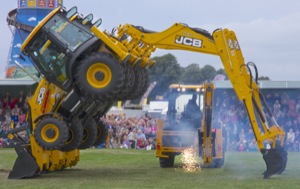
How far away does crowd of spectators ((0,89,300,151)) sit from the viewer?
107 feet

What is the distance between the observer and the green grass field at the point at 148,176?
16516mm

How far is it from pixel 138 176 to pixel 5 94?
20.2m

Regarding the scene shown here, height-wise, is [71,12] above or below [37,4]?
below

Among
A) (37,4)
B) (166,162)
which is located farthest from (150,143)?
(37,4)

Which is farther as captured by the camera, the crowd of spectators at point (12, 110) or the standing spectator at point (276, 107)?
the crowd of spectators at point (12, 110)

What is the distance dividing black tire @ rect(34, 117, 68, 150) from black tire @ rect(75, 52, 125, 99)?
115 cm

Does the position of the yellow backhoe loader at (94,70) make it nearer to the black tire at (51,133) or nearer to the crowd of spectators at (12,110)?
the black tire at (51,133)

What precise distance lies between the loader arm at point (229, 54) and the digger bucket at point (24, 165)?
370 centimetres

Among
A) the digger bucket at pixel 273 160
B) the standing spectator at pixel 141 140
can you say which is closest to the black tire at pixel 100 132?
the digger bucket at pixel 273 160

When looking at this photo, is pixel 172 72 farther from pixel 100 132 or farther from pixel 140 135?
pixel 100 132

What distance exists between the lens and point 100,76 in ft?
59.0

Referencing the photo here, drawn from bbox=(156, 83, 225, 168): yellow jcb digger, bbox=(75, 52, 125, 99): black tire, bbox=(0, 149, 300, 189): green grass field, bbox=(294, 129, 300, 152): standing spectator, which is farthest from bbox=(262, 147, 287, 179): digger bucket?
bbox=(294, 129, 300, 152): standing spectator

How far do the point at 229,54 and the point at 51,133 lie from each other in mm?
4820

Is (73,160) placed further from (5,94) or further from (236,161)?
(5,94)
